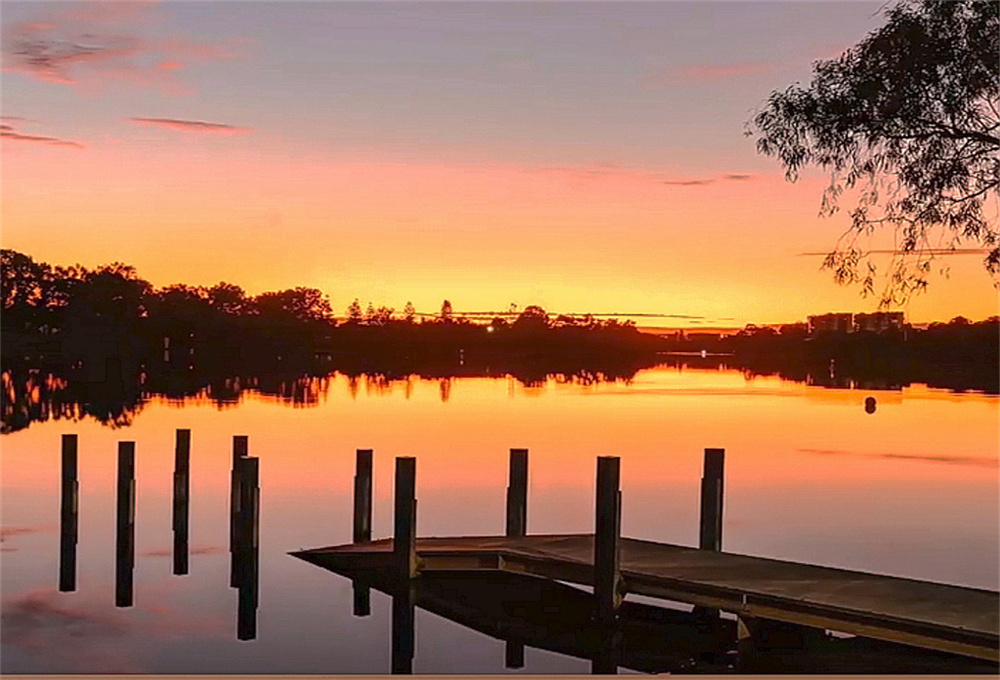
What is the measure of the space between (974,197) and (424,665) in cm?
727

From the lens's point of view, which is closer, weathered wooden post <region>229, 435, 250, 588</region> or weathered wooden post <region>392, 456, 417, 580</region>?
weathered wooden post <region>392, 456, 417, 580</region>

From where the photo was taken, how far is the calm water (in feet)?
51.7

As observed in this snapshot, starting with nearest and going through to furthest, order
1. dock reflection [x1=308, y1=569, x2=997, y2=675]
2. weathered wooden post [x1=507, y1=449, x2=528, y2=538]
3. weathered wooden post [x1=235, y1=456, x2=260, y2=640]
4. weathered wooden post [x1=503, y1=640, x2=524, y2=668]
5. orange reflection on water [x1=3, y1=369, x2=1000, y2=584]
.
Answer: dock reflection [x1=308, y1=569, x2=997, y2=675], weathered wooden post [x1=503, y1=640, x2=524, y2=668], weathered wooden post [x1=235, y1=456, x2=260, y2=640], weathered wooden post [x1=507, y1=449, x2=528, y2=538], orange reflection on water [x1=3, y1=369, x2=1000, y2=584]

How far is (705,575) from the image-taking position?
41.8 feet

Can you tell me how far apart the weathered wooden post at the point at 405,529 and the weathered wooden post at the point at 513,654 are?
1.23 m

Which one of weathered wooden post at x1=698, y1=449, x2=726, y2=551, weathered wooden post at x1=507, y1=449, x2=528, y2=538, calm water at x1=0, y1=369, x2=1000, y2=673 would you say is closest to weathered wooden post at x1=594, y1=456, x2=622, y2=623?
calm water at x1=0, y1=369, x2=1000, y2=673

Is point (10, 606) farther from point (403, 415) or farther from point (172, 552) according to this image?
point (403, 415)

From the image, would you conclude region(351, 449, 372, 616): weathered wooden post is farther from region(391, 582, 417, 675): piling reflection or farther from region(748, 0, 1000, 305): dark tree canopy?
region(748, 0, 1000, 305): dark tree canopy

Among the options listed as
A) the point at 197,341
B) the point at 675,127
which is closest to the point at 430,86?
Answer: the point at 675,127

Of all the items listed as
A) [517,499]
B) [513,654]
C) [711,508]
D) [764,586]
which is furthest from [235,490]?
[764,586]

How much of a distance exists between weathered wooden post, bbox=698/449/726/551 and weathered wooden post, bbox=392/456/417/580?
3347 mm

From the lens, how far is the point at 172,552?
797 inches

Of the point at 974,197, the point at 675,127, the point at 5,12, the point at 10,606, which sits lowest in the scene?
the point at 10,606

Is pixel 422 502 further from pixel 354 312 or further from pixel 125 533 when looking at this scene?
pixel 354 312
